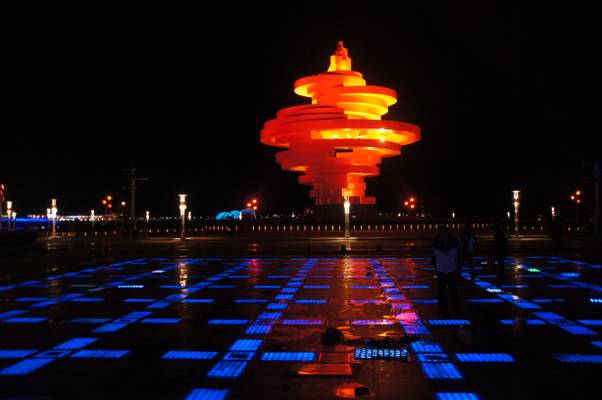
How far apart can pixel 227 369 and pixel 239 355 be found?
81cm

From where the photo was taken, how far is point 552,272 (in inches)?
800

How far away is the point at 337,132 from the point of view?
6762 cm

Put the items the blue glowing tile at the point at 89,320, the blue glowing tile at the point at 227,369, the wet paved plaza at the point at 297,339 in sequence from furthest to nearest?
the blue glowing tile at the point at 89,320 < the blue glowing tile at the point at 227,369 < the wet paved plaza at the point at 297,339

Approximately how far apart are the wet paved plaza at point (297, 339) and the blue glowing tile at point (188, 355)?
0.03 m

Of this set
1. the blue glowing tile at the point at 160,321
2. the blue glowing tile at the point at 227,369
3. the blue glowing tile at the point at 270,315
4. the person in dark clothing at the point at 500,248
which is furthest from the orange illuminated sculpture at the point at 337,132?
the blue glowing tile at the point at 227,369

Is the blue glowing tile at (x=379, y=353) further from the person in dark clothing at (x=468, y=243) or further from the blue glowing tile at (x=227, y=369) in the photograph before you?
the person in dark clothing at (x=468, y=243)

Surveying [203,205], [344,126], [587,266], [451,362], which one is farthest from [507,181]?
[451,362]

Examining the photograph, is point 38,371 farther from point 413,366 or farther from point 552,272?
point 552,272

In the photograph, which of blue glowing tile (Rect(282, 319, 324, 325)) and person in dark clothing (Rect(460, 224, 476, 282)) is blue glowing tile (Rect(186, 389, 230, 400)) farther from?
person in dark clothing (Rect(460, 224, 476, 282))

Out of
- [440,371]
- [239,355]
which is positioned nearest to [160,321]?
[239,355]

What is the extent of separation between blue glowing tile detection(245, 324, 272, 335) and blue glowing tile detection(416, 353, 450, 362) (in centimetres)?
292

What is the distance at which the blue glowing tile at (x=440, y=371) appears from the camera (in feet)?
24.0

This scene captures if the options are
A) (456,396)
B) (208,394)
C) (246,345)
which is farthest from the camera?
(246,345)

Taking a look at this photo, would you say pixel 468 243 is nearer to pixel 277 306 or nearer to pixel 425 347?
pixel 277 306
